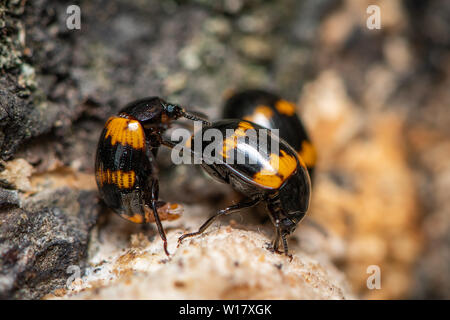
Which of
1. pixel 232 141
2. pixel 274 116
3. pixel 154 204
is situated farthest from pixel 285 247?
pixel 274 116

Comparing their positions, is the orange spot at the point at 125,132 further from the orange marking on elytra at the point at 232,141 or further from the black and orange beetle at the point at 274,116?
the black and orange beetle at the point at 274,116

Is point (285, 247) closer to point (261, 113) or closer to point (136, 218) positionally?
point (136, 218)

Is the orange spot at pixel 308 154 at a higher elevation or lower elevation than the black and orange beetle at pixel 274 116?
lower

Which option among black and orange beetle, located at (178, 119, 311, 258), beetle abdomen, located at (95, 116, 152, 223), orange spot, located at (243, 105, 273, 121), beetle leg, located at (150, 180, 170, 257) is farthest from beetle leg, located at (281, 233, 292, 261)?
orange spot, located at (243, 105, 273, 121)

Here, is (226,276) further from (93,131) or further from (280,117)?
(93,131)

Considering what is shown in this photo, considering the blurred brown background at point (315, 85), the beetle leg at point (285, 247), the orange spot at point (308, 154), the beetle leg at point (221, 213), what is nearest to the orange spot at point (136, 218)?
the blurred brown background at point (315, 85)
